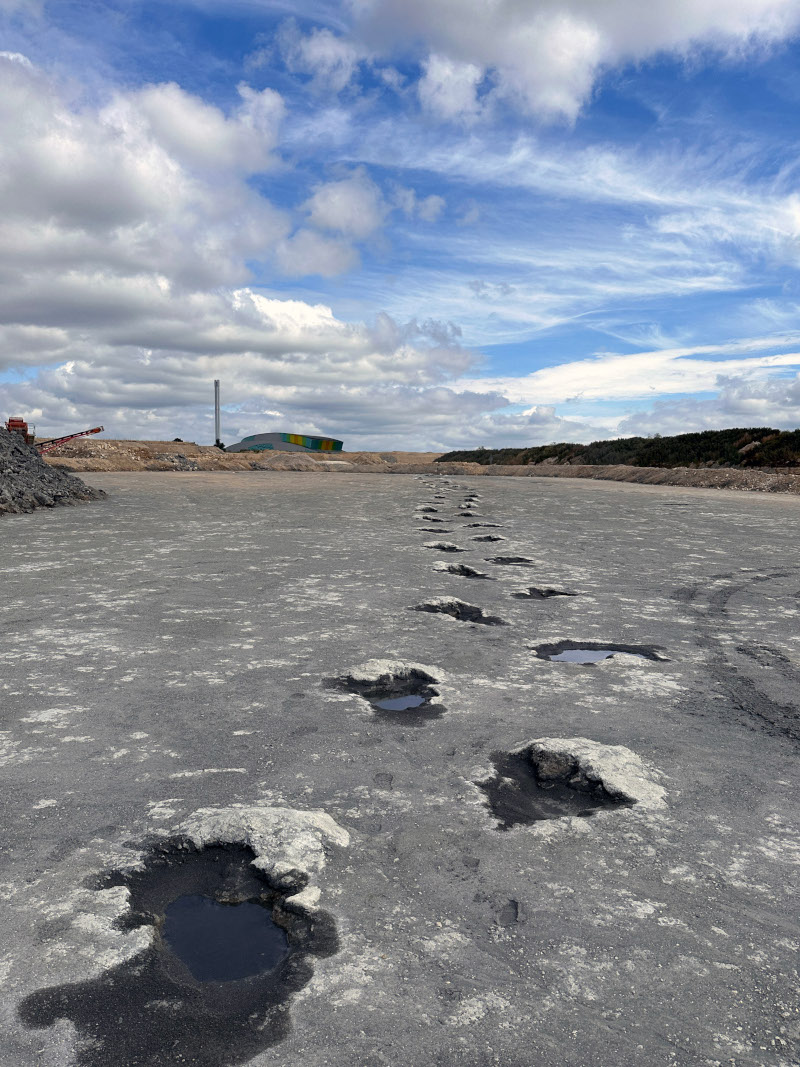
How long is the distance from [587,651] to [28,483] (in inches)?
400

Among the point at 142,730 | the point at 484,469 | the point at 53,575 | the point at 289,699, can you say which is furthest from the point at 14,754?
the point at 484,469

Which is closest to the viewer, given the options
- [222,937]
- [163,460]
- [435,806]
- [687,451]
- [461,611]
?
[222,937]

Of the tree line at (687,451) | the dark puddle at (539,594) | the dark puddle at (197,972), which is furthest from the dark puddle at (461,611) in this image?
the tree line at (687,451)

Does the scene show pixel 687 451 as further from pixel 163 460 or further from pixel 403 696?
pixel 403 696

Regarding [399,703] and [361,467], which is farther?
[361,467]

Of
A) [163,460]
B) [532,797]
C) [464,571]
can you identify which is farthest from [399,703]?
[163,460]

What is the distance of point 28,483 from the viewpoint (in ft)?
37.2

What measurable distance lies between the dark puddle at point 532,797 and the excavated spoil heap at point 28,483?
31.8 feet

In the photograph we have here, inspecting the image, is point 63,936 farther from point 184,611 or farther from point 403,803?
point 184,611

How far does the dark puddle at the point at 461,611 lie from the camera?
168 inches

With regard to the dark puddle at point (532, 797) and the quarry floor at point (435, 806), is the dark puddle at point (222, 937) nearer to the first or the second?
the quarry floor at point (435, 806)

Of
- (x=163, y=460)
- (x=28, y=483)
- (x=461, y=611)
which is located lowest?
(x=461, y=611)

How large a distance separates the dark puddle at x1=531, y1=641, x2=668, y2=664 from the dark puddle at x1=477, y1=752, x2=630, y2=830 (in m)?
1.29

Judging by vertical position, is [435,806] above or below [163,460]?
below
